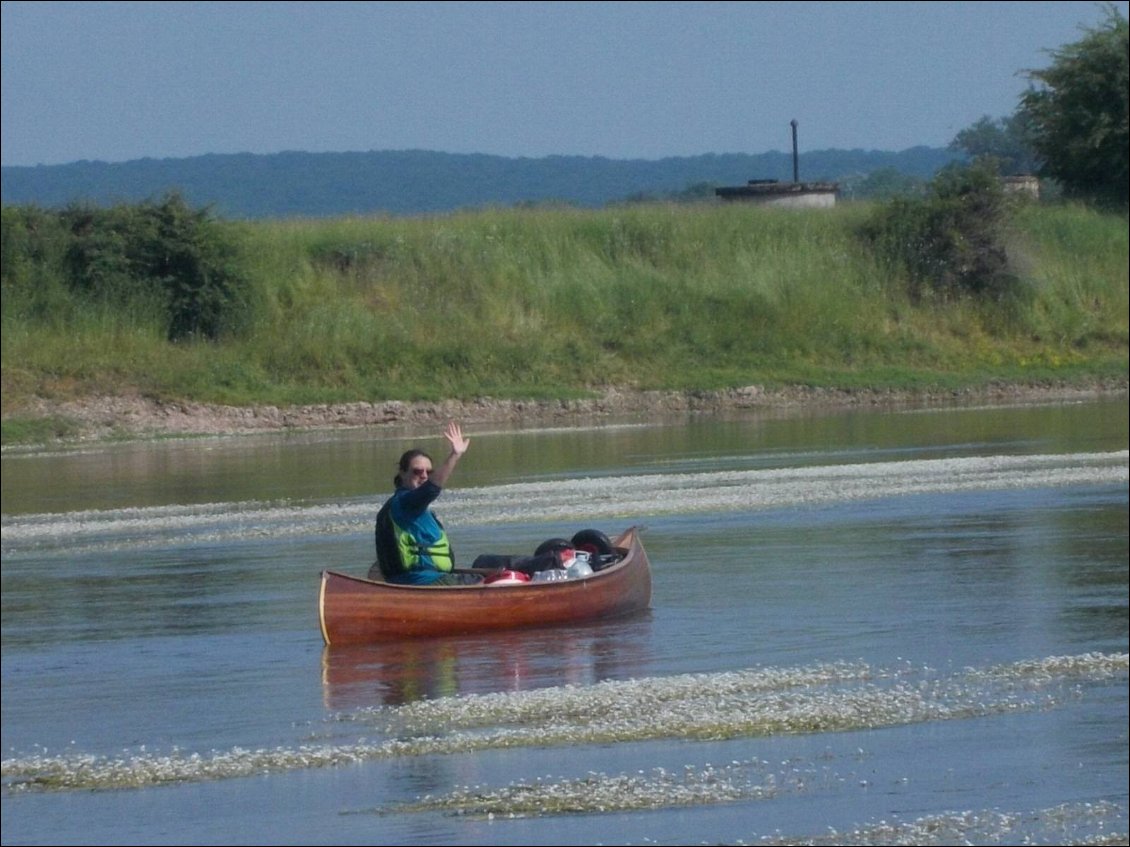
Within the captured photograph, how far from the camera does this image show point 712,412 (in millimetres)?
41000

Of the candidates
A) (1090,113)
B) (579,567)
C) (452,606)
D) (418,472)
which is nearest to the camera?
(418,472)

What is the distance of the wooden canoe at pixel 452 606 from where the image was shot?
14508 millimetres

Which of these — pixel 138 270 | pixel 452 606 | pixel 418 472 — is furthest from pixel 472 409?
pixel 418 472

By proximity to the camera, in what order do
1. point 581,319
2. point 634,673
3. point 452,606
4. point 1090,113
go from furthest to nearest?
point 1090,113
point 581,319
point 452,606
point 634,673

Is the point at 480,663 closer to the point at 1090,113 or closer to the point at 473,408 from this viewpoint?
the point at 473,408

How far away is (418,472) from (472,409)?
2550cm

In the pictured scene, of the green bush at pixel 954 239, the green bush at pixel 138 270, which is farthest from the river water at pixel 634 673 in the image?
the green bush at pixel 954 239

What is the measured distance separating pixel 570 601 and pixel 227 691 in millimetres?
3248

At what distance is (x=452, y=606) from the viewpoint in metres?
14.7

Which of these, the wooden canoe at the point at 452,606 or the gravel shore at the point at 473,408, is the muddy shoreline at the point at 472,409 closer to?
the gravel shore at the point at 473,408

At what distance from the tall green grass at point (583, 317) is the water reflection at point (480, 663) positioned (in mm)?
24694

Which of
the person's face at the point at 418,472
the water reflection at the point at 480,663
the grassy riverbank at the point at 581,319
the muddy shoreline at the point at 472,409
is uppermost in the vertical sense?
the grassy riverbank at the point at 581,319

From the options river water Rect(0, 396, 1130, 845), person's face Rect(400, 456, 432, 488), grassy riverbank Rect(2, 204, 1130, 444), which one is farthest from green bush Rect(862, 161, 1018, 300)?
person's face Rect(400, 456, 432, 488)

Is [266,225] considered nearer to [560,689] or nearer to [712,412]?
[712,412]
